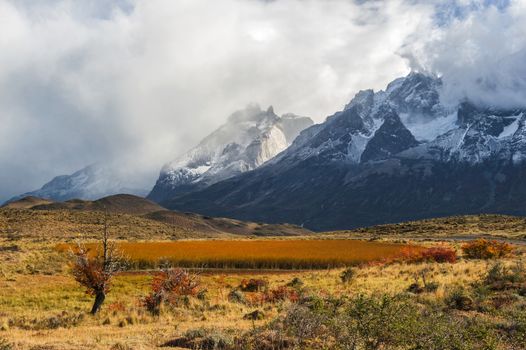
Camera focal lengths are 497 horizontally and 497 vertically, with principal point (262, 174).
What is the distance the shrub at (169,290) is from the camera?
25719mm

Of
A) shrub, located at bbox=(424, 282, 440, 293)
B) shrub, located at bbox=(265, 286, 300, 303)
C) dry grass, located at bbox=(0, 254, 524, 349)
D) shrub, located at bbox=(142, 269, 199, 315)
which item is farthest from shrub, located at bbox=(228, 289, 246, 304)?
shrub, located at bbox=(424, 282, 440, 293)

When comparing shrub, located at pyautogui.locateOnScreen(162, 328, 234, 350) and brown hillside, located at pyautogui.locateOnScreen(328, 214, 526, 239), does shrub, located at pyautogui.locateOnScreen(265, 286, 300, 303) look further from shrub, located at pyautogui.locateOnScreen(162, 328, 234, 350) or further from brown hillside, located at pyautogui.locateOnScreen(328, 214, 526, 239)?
brown hillside, located at pyautogui.locateOnScreen(328, 214, 526, 239)

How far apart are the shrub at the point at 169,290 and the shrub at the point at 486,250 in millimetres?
32980

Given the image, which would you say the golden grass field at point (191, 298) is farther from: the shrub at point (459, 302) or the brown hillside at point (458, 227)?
the brown hillside at point (458, 227)

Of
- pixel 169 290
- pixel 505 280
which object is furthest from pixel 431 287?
pixel 169 290

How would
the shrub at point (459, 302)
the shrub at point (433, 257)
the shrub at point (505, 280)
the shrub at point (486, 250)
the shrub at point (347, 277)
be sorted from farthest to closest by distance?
the shrub at point (486, 250) → the shrub at point (433, 257) → the shrub at point (347, 277) → the shrub at point (505, 280) → the shrub at point (459, 302)

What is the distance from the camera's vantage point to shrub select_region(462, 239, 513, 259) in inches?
2010

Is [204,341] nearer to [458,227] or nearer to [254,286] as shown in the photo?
[254,286]

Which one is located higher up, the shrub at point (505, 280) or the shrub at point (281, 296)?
the shrub at point (505, 280)

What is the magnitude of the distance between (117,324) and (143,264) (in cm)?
3112

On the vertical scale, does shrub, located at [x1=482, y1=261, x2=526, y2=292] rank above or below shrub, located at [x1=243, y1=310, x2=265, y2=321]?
above

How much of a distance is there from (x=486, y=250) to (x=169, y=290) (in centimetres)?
3631

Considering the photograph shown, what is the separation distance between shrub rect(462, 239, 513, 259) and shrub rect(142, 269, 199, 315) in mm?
32980

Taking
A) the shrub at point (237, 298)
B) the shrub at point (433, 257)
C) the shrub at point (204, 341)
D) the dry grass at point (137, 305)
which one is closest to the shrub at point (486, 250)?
the shrub at point (433, 257)
